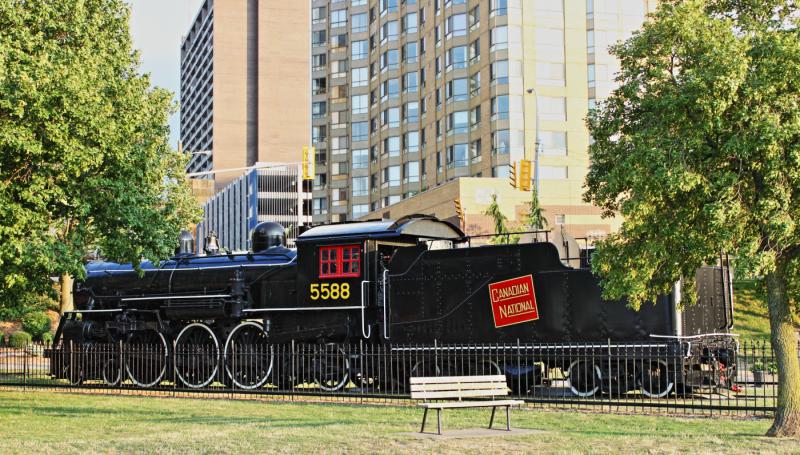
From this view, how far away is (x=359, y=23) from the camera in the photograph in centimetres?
10212

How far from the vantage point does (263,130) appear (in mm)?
147250

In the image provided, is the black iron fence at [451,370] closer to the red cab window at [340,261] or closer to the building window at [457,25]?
the red cab window at [340,261]

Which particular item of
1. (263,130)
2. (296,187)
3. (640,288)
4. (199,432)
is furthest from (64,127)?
(263,130)

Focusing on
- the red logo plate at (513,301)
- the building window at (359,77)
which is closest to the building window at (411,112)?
the building window at (359,77)

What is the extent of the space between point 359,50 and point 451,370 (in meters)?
82.0

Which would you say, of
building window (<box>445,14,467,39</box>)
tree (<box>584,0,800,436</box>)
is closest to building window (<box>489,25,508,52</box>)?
building window (<box>445,14,467,39</box>)

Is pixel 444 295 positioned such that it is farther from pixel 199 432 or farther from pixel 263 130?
pixel 263 130

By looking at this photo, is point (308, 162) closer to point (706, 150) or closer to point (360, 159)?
point (706, 150)

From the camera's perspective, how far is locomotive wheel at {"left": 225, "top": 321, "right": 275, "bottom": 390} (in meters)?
23.6

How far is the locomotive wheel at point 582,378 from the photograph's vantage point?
66.3ft

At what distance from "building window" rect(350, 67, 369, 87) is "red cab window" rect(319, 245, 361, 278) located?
256 feet

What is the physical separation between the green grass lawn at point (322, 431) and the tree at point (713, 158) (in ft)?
6.36

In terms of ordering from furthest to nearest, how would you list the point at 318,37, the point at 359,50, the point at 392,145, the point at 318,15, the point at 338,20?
the point at 318,15
the point at 318,37
the point at 338,20
the point at 359,50
the point at 392,145

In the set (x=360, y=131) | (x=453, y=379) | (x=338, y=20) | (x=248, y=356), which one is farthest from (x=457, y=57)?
(x=453, y=379)
